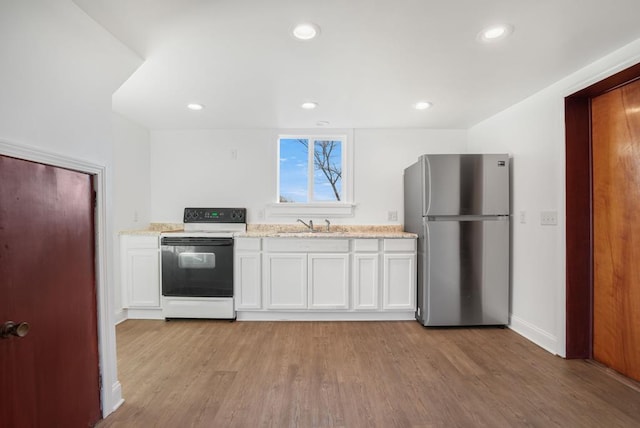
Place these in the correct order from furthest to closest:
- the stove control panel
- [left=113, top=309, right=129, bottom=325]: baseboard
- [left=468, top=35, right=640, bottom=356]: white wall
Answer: the stove control panel, [left=113, top=309, right=129, bottom=325]: baseboard, [left=468, top=35, right=640, bottom=356]: white wall

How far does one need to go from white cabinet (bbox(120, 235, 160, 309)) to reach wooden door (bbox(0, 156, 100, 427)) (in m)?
1.60

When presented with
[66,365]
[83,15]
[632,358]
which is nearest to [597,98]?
[632,358]

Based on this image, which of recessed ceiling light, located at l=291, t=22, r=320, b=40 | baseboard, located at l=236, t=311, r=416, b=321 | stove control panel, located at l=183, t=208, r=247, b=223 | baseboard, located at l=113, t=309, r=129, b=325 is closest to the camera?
recessed ceiling light, located at l=291, t=22, r=320, b=40

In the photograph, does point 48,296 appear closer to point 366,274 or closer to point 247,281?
point 247,281

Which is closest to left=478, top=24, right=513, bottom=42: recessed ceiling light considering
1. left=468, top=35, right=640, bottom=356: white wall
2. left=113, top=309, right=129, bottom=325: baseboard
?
left=468, top=35, right=640, bottom=356: white wall

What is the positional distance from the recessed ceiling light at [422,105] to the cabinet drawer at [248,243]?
6.97 ft

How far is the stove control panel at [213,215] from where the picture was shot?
11.7ft

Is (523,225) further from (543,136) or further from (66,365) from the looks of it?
(66,365)

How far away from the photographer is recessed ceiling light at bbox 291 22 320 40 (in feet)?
5.20

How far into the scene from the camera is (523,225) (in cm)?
269

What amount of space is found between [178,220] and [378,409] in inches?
124

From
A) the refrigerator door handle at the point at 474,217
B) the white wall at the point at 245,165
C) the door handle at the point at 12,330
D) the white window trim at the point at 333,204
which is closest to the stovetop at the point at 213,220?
the white wall at the point at 245,165

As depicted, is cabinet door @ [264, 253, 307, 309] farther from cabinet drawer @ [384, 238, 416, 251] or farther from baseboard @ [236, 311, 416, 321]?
cabinet drawer @ [384, 238, 416, 251]

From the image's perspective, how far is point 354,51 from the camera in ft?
6.03
